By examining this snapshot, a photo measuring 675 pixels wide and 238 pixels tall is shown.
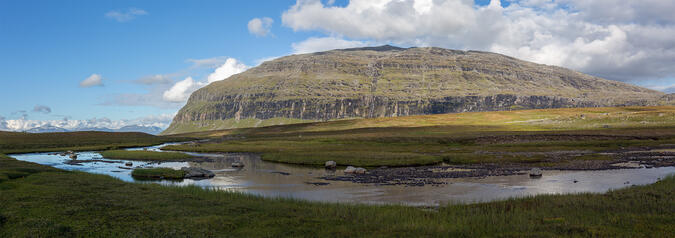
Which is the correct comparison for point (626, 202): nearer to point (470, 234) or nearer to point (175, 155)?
point (470, 234)

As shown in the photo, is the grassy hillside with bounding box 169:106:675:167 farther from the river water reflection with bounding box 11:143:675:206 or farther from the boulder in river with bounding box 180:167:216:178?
the boulder in river with bounding box 180:167:216:178

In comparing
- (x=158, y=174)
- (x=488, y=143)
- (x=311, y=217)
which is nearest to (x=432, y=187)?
(x=311, y=217)

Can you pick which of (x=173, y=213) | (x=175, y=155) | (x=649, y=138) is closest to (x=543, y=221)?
(x=173, y=213)

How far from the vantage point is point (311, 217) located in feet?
69.8

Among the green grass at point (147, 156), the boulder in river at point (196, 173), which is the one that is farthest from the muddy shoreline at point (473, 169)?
the green grass at point (147, 156)

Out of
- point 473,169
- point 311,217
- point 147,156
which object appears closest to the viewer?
point 311,217

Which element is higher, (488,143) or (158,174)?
(488,143)

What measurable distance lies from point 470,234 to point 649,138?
93.5 meters

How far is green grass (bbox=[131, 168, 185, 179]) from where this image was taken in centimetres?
4738

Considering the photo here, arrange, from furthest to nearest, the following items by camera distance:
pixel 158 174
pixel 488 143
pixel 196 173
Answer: pixel 488 143 → pixel 158 174 → pixel 196 173

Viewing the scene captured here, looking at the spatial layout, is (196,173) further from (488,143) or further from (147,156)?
(488,143)

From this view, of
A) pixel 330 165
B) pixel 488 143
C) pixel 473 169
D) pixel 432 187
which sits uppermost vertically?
pixel 488 143

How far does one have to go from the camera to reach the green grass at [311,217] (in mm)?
17219

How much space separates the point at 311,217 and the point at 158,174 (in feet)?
113
